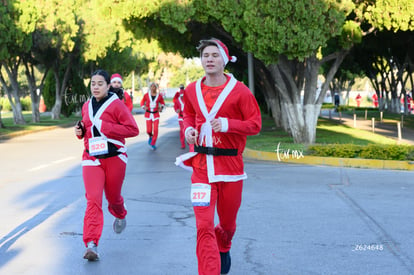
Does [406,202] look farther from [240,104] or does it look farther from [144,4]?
[144,4]

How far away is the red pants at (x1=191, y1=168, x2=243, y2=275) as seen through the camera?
Answer: 507 cm

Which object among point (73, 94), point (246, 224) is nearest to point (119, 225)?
point (246, 224)

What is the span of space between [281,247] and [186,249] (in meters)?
0.91

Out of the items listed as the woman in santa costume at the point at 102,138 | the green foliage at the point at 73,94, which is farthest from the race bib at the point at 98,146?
the green foliage at the point at 73,94

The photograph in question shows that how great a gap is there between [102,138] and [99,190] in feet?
1.61

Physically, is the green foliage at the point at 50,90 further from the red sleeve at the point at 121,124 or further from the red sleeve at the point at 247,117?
the red sleeve at the point at 247,117

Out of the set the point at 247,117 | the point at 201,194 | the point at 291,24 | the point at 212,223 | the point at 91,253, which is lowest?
the point at 91,253

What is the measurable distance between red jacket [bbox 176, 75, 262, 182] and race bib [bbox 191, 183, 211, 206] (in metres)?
0.07

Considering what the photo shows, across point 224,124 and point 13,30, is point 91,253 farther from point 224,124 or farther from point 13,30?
point 13,30

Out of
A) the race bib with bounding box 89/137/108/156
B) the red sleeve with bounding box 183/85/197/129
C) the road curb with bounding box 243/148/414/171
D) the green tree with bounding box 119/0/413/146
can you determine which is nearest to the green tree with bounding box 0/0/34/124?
the green tree with bounding box 119/0/413/146

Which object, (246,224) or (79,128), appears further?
(246,224)

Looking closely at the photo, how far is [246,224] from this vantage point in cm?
Result: 827

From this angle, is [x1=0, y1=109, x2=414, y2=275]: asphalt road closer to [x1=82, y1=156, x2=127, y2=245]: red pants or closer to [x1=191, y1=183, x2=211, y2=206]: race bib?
[x1=82, y1=156, x2=127, y2=245]: red pants

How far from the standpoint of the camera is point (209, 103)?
5410 millimetres
